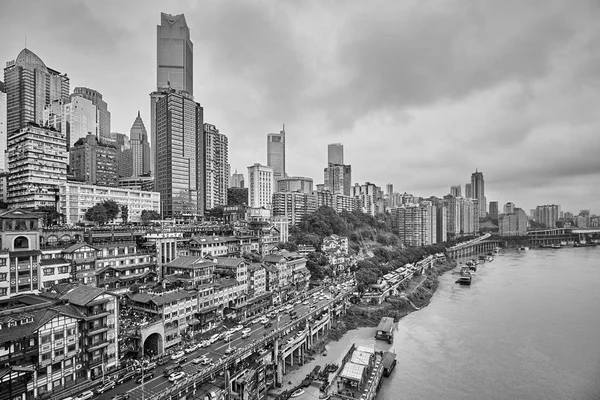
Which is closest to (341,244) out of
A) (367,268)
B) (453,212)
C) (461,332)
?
(367,268)

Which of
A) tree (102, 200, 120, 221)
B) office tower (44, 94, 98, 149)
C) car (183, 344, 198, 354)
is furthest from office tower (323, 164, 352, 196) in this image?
car (183, 344, 198, 354)

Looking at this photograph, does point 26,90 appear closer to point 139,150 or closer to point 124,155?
point 124,155

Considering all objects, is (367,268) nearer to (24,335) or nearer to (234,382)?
(234,382)

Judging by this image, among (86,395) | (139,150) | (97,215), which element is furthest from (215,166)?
(86,395)

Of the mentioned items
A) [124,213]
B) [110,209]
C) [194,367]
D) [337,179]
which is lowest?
[194,367]

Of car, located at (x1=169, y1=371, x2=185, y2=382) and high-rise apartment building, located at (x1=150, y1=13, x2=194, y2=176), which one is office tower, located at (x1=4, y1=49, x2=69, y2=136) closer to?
high-rise apartment building, located at (x1=150, y1=13, x2=194, y2=176)

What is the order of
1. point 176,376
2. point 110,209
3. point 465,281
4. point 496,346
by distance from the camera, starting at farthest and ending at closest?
point 465,281
point 110,209
point 496,346
point 176,376

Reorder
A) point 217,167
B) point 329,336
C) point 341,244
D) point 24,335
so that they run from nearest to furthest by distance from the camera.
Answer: point 24,335, point 329,336, point 341,244, point 217,167
